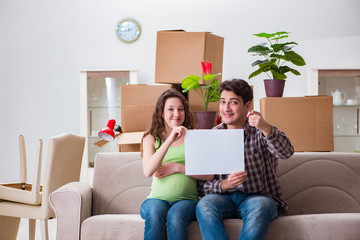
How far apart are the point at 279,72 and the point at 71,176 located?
1.60m

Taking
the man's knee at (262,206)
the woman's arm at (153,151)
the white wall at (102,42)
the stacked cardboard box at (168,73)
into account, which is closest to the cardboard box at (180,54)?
the stacked cardboard box at (168,73)

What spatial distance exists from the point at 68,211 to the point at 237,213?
0.78 meters

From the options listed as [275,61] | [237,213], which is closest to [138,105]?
[275,61]

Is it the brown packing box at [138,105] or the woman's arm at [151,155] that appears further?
the brown packing box at [138,105]

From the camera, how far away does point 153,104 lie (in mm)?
2764

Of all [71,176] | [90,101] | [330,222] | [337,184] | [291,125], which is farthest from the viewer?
[90,101]

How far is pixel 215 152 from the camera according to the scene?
1.87 m

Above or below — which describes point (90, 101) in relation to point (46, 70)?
below

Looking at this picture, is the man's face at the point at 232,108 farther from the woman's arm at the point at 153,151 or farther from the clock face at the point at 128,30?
the clock face at the point at 128,30

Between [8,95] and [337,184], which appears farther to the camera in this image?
[8,95]

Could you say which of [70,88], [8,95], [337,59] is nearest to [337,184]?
[337,59]

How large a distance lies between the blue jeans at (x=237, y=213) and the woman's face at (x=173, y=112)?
1.37ft

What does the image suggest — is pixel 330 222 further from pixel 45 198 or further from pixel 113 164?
pixel 45 198

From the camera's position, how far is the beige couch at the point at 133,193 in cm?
201
